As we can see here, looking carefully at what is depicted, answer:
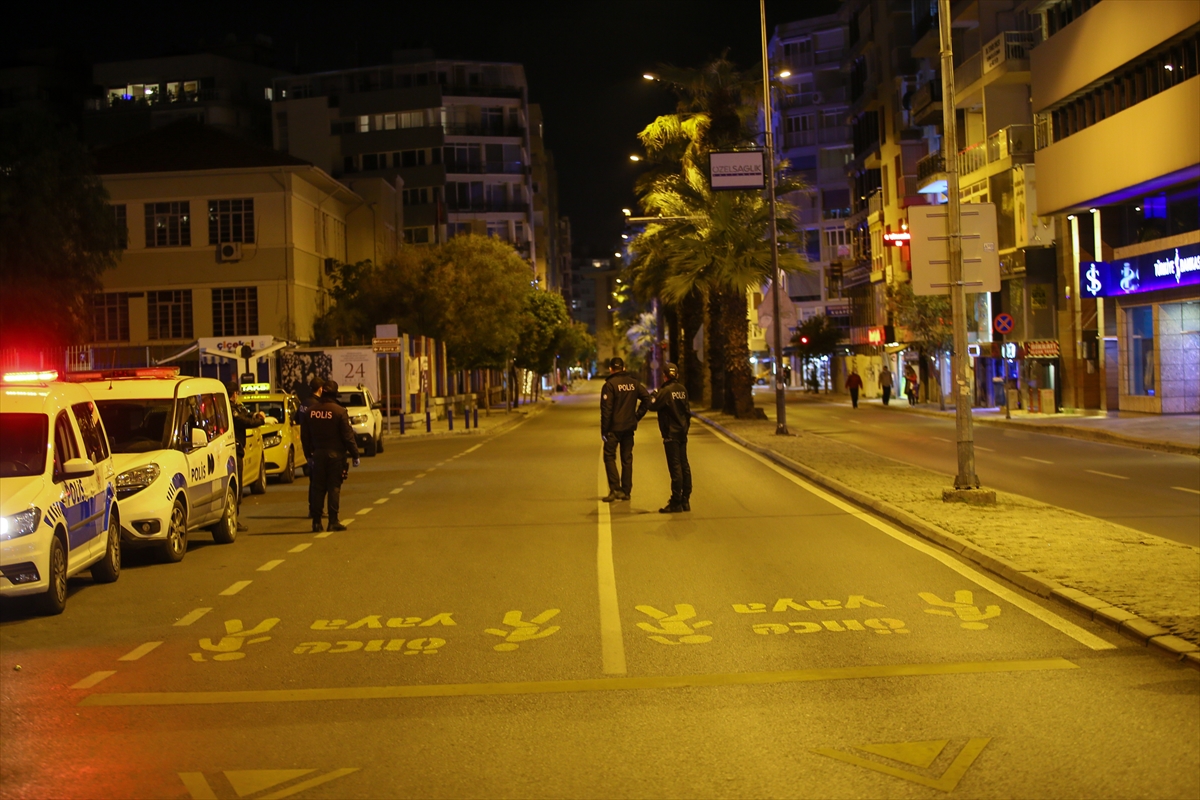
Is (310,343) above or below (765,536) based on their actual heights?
above

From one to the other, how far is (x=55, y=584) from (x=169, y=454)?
3.32 meters

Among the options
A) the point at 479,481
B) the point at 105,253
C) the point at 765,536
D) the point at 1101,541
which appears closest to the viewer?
the point at 1101,541

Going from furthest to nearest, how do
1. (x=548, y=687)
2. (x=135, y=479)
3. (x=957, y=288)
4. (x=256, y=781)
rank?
(x=957, y=288) → (x=135, y=479) → (x=548, y=687) → (x=256, y=781)

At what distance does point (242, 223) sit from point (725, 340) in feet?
66.7

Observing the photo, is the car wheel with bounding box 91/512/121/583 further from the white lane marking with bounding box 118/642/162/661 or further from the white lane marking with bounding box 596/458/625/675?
the white lane marking with bounding box 596/458/625/675

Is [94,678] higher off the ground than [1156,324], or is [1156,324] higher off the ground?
[1156,324]

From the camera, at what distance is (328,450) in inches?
587

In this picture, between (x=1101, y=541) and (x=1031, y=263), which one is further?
(x=1031, y=263)

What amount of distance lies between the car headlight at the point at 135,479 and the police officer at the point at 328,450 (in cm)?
272

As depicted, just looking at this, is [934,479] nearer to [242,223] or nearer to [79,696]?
[79,696]

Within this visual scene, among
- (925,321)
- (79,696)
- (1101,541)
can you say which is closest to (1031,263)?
(925,321)

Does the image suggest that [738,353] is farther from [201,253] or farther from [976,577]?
[976,577]

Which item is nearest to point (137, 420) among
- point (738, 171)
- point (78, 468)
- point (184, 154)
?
point (78, 468)

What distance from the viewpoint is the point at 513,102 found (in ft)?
296
